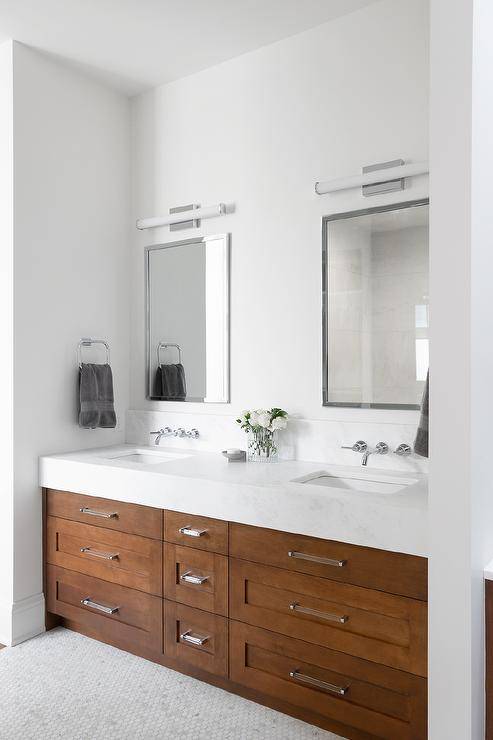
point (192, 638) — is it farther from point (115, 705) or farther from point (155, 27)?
point (155, 27)

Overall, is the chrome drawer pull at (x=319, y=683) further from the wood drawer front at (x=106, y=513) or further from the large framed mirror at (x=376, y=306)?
the large framed mirror at (x=376, y=306)

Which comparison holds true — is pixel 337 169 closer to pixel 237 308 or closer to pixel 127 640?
pixel 237 308

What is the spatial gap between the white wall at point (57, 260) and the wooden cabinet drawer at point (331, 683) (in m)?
1.24

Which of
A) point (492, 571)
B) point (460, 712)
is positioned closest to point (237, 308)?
point (492, 571)

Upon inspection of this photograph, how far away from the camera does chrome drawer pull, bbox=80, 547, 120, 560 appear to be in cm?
267

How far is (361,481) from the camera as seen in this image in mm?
2453

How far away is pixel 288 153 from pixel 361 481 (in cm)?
151

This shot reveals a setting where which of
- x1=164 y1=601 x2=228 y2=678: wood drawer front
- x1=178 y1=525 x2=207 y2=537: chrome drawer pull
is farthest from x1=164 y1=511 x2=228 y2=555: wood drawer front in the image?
x1=164 y1=601 x2=228 y2=678: wood drawer front

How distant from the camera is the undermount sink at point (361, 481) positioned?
7.72 feet

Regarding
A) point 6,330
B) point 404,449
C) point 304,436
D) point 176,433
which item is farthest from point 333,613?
point 6,330

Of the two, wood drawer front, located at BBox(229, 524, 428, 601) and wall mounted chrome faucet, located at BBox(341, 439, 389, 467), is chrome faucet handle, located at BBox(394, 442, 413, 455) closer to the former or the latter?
wall mounted chrome faucet, located at BBox(341, 439, 389, 467)

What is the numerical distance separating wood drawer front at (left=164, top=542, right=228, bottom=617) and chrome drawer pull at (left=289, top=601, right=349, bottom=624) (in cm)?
30

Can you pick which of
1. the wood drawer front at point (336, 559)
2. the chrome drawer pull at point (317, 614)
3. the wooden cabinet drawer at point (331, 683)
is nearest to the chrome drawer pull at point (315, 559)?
the wood drawer front at point (336, 559)

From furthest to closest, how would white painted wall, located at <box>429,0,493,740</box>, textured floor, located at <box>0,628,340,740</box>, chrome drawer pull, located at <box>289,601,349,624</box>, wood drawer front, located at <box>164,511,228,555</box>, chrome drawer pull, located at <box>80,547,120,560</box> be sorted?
1. chrome drawer pull, located at <box>80,547,120,560</box>
2. wood drawer front, located at <box>164,511,228,555</box>
3. textured floor, located at <box>0,628,340,740</box>
4. chrome drawer pull, located at <box>289,601,349,624</box>
5. white painted wall, located at <box>429,0,493,740</box>
